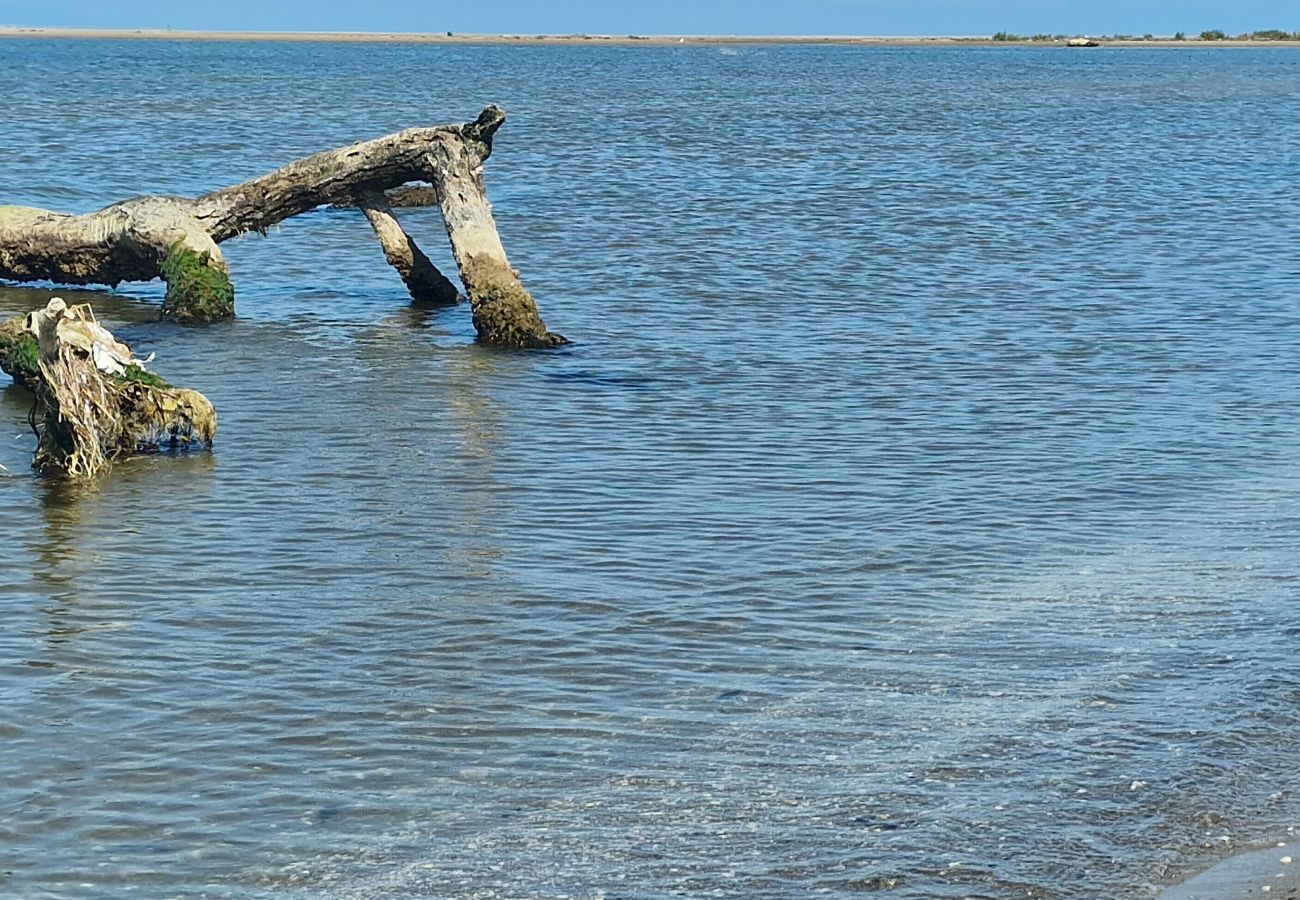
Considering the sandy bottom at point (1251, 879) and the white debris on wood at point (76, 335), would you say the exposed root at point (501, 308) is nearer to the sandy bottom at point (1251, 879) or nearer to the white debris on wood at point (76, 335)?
the white debris on wood at point (76, 335)

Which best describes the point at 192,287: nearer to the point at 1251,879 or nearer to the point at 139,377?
the point at 139,377

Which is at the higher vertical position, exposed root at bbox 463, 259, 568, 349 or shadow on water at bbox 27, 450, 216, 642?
exposed root at bbox 463, 259, 568, 349

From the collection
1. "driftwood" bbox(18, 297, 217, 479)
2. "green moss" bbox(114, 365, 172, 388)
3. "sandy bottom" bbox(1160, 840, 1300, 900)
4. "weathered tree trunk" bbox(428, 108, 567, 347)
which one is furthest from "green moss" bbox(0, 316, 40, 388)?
"sandy bottom" bbox(1160, 840, 1300, 900)

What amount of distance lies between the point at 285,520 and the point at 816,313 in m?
8.22

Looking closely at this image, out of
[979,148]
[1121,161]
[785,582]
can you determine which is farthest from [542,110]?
[785,582]

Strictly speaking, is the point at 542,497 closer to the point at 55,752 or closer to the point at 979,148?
the point at 55,752

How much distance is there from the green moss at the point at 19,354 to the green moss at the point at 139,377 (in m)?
1.31

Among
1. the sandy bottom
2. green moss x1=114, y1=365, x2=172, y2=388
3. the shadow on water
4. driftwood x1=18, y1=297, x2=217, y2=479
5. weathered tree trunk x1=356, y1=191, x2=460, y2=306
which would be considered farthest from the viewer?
weathered tree trunk x1=356, y1=191, x2=460, y2=306

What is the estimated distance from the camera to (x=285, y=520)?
9.61 meters

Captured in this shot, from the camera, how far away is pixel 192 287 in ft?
51.7

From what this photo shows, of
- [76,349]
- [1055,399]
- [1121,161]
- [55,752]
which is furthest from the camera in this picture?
[1121,161]

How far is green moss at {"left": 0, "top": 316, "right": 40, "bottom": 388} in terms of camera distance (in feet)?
40.3

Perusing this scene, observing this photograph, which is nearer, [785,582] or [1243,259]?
[785,582]

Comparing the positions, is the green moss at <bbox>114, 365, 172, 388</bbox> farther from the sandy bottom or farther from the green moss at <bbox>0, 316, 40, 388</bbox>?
the sandy bottom
